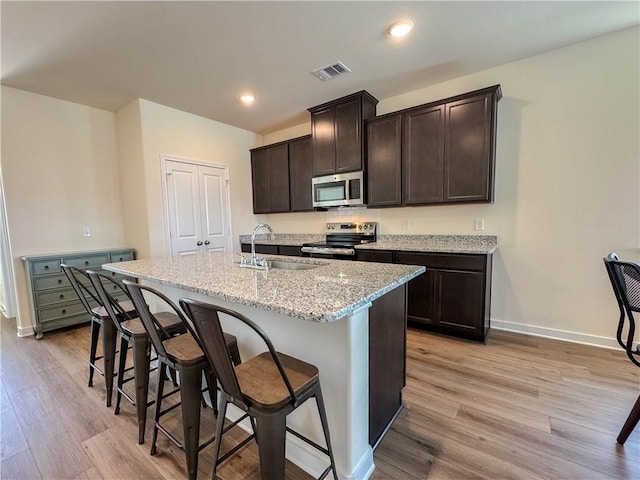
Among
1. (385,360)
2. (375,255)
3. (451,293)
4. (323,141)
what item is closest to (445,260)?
(451,293)

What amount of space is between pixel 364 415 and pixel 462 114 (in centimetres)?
281


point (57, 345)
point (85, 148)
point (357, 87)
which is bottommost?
point (57, 345)

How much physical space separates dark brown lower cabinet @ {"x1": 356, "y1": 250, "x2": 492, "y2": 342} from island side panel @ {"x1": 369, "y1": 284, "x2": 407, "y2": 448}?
1.24 meters

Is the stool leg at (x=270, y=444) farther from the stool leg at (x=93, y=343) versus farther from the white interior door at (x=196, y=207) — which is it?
the white interior door at (x=196, y=207)

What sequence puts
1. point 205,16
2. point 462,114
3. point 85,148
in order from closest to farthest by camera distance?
point 205,16 < point 462,114 < point 85,148

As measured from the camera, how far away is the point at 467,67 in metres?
2.88

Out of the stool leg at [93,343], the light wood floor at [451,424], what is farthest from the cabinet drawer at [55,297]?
the stool leg at [93,343]

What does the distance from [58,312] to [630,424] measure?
497 cm

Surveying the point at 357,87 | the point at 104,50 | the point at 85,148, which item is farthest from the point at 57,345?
the point at 357,87

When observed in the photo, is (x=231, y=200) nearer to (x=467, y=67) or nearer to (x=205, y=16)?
(x=205, y=16)

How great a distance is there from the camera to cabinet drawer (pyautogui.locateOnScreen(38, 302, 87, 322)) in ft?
10.2

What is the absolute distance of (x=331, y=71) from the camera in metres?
2.86

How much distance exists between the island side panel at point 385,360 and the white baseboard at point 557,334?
6.14ft

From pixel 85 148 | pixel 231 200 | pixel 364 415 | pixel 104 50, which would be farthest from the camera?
pixel 231 200
